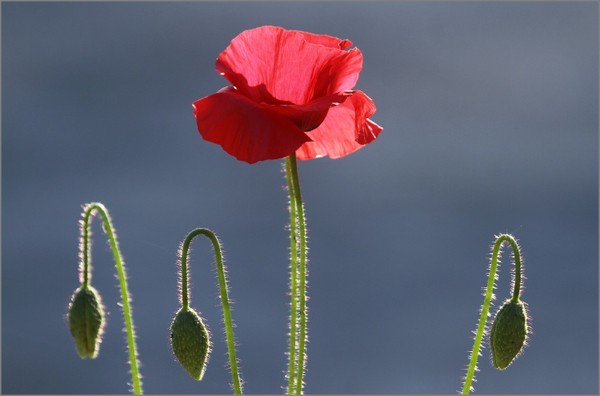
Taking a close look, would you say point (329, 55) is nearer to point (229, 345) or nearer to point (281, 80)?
point (281, 80)

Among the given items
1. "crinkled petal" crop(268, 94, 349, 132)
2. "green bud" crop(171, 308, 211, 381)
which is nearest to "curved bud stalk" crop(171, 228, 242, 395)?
"green bud" crop(171, 308, 211, 381)

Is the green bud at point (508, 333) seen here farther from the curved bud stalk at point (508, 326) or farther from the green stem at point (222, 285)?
the green stem at point (222, 285)

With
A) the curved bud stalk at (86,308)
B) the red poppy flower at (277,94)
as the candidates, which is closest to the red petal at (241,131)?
the red poppy flower at (277,94)

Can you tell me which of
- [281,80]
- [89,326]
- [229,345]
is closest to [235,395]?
[229,345]

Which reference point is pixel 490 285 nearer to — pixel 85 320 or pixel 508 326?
pixel 508 326

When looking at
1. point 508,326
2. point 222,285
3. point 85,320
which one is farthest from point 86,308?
point 508,326

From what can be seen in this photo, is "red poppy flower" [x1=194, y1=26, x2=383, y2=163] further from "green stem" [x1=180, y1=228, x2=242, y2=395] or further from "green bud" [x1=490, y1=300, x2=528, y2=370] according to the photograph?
"green bud" [x1=490, y1=300, x2=528, y2=370]
